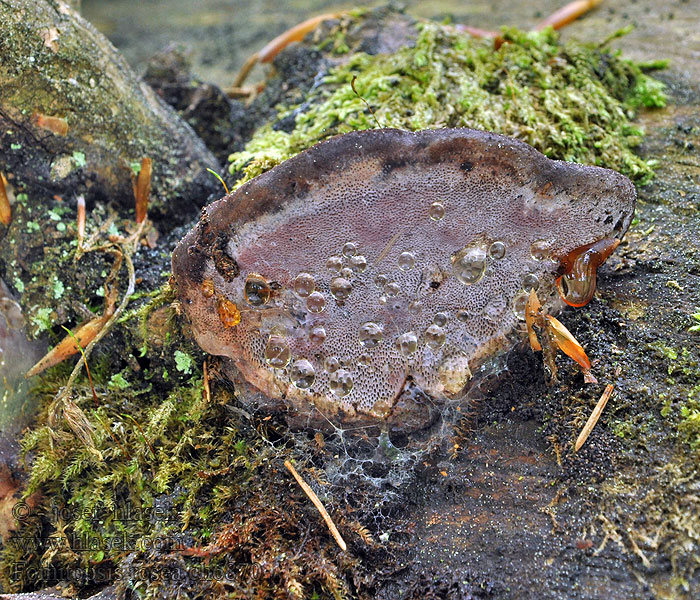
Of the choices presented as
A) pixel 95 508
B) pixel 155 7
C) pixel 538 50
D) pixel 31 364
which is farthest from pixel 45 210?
pixel 155 7

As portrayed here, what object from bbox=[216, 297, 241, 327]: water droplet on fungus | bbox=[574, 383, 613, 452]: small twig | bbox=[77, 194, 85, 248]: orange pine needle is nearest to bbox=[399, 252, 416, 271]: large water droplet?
bbox=[216, 297, 241, 327]: water droplet on fungus

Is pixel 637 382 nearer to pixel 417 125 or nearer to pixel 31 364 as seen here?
pixel 417 125

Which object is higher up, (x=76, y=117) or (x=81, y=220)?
(x=76, y=117)

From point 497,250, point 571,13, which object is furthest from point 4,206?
point 571,13

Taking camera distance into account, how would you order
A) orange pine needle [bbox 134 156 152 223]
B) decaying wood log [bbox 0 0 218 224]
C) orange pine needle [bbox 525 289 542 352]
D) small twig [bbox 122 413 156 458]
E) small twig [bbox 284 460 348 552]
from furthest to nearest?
orange pine needle [bbox 134 156 152 223]
decaying wood log [bbox 0 0 218 224]
small twig [bbox 122 413 156 458]
orange pine needle [bbox 525 289 542 352]
small twig [bbox 284 460 348 552]

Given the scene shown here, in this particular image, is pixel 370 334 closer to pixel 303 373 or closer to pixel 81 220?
pixel 303 373

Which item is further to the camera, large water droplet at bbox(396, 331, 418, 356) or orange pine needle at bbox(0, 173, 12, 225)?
orange pine needle at bbox(0, 173, 12, 225)

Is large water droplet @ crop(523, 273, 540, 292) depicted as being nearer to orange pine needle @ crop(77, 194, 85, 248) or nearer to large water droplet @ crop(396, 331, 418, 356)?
large water droplet @ crop(396, 331, 418, 356)
